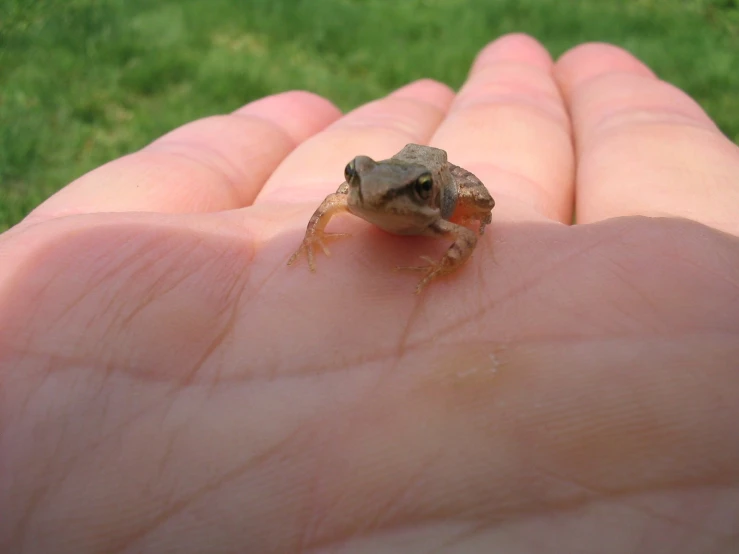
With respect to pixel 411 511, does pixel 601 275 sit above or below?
above

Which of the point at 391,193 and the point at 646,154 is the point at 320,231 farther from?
the point at 646,154

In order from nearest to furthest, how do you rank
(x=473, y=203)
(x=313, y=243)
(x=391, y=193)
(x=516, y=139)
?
(x=391, y=193)
(x=313, y=243)
(x=473, y=203)
(x=516, y=139)

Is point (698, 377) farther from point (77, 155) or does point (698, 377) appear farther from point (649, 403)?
point (77, 155)

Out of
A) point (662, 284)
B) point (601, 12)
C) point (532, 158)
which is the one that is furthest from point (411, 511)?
point (601, 12)

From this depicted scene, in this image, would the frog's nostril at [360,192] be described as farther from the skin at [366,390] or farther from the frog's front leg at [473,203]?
the frog's front leg at [473,203]

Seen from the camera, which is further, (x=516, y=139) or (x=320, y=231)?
(x=516, y=139)

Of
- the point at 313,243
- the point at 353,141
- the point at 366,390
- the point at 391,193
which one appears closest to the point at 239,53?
the point at 353,141
